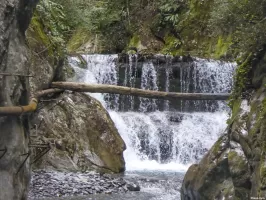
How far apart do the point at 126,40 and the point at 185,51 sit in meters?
3.26

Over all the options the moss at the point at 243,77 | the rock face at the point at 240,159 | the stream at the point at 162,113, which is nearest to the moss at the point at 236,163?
the rock face at the point at 240,159

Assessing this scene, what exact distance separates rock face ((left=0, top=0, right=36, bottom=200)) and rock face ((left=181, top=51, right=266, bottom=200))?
256cm

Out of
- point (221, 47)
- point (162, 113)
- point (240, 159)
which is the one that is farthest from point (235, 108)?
point (221, 47)

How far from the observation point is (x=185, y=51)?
1830cm

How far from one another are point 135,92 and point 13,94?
5.43m

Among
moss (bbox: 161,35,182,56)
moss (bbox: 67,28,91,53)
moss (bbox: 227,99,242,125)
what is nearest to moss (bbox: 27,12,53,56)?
moss (bbox: 227,99,242,125)

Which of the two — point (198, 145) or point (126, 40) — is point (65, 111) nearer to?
point (198, 145)

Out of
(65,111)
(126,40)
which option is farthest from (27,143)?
(126,40)

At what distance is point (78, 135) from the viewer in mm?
11328

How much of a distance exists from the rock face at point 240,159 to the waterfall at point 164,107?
6.50m

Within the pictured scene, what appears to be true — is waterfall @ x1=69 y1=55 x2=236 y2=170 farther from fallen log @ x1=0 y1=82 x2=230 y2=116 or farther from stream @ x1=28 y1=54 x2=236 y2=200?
fallen log @ x1=0 y1=82 x2=230 y2=116

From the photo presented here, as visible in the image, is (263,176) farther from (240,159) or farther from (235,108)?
(235,108)

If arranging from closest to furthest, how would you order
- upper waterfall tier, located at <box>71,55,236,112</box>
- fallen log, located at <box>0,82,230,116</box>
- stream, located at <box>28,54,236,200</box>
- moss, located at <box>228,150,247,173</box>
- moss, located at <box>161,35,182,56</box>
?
moss, located at <box>228,150,247,173</box> < fallen log, located at <box>0,82,230,116</box> < stream, located at <box>28,54,236,200</box> < upper waterfall tier, located at <box>71,55,236,112</box> < moss, located at <box>161,35,182,56</box>

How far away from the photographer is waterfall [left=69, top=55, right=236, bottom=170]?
13445 mm
